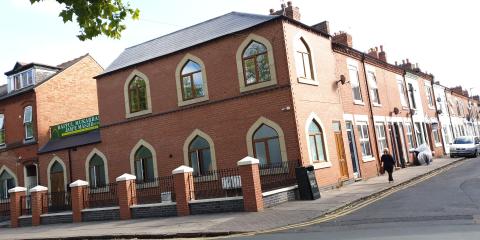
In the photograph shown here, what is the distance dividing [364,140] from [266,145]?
7.19 m

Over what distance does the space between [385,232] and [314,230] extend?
1.81 meters

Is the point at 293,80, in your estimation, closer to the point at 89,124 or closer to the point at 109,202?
the point at 109,202

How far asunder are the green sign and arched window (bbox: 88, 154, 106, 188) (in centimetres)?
235

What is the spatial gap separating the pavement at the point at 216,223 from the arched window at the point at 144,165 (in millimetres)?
4531

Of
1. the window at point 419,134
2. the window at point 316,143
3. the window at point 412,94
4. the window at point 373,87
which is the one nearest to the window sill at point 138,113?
the window at point 316,143

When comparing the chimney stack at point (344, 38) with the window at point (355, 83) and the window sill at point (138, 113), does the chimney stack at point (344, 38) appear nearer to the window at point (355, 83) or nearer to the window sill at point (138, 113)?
the window at point (355, 83)

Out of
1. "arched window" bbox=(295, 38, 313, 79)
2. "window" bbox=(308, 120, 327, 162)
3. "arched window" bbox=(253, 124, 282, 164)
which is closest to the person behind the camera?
"arched window" bbox=(253, 124, 282, 164)

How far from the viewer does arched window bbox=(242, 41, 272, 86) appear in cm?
1741

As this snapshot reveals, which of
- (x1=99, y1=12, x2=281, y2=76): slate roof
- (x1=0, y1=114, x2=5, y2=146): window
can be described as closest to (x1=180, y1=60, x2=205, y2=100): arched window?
(x1=99, y1=12, x2=281, y2=76): slate roof

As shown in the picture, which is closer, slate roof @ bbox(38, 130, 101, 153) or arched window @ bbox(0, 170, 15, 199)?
slate roof @ bbox(38, 130, 101, 153)

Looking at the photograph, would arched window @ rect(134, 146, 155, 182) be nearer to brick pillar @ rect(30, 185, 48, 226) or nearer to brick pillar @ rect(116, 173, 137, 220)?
brick pillar @ rect(116, 173, 137, 220)

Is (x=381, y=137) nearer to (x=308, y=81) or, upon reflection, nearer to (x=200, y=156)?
(x=308, y=81)

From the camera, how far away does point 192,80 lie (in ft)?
63.5

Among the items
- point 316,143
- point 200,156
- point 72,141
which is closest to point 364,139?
point 316,143
